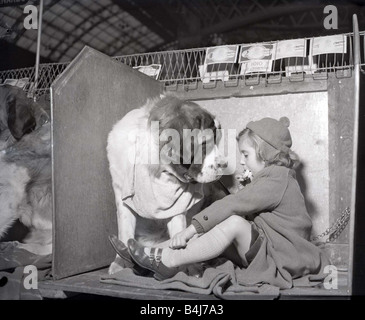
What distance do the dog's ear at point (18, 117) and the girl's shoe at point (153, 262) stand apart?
79 centimetres

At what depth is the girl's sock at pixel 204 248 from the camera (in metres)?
1.52

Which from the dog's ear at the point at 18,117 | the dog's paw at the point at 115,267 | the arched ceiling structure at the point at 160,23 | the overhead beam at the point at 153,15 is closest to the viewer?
the dog's paw at the point at 115,267

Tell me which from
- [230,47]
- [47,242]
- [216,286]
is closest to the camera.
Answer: [216,286]

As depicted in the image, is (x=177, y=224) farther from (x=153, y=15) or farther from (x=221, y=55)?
(x=153, y=15)

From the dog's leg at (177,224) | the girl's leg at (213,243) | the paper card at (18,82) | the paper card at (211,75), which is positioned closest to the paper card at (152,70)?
the paper card at (211,75)

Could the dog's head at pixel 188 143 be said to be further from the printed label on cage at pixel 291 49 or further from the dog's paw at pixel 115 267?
the printed label on cage at pixel 291 49

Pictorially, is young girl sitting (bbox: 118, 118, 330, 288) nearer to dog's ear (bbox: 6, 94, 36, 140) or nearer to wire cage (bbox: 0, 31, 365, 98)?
wire cage (bbox: 0, 31, 365, 98)

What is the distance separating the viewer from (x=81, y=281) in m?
1.65

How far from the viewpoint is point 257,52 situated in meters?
2.17

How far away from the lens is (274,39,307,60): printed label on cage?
2.06 metres
